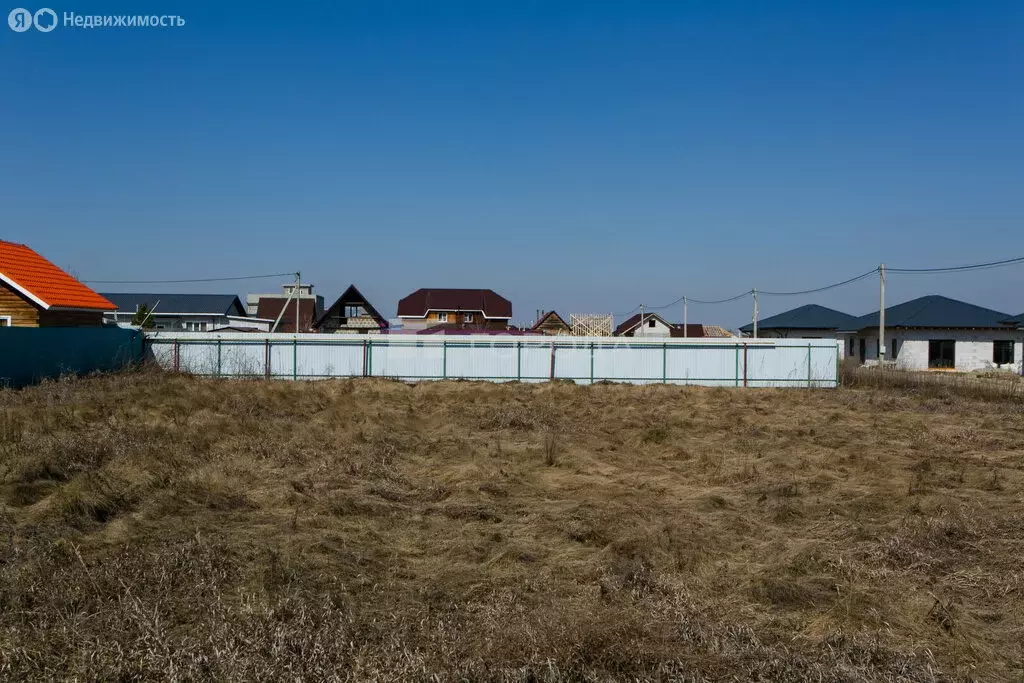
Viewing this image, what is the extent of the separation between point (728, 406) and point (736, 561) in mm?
14190

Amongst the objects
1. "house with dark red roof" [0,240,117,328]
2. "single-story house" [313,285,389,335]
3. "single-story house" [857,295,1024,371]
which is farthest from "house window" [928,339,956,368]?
"house with dark red roof" [0,240,117,328]

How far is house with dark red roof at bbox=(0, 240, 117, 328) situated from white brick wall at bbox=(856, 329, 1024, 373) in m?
33.4

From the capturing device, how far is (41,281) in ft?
75.5

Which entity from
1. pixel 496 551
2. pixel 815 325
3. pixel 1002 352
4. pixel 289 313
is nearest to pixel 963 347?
pixel 1002 352

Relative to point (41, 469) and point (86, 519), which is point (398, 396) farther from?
point (86, 519)

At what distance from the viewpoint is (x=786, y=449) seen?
13.8 meters

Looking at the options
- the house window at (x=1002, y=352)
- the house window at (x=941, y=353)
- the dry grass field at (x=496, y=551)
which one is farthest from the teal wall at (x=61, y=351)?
the house window at (x=1002, y=352)

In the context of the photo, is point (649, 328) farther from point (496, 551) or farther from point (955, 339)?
point (496, 551)

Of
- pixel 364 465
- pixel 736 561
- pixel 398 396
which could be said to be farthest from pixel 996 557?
pixel 398 396

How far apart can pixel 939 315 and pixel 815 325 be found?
7.10 m

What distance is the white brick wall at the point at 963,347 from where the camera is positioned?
36.5 m

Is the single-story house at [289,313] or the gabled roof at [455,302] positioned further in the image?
the gabled roof at [455,302]

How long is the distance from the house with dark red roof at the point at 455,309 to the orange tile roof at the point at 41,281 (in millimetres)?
27936

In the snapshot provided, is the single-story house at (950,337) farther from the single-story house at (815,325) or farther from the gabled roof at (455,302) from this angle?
the gabled roof at (455,302)
